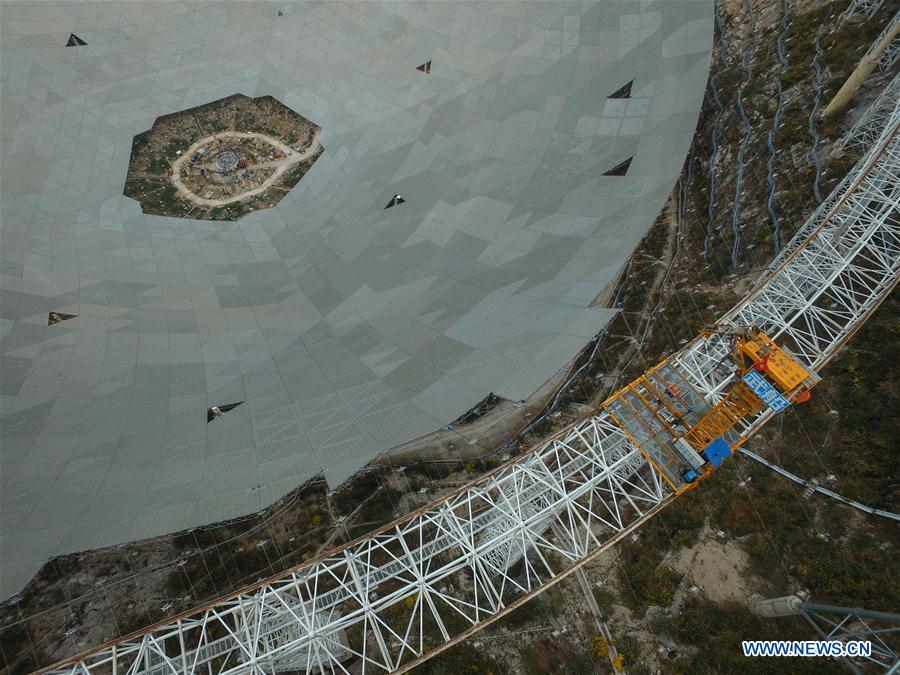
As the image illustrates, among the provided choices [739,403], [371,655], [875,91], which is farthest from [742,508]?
[875,91]

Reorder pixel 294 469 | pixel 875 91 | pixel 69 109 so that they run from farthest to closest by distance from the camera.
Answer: pixel 69 109
pixel 875 91
pixel 294 469

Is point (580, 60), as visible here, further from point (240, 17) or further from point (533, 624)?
point (533, 624)

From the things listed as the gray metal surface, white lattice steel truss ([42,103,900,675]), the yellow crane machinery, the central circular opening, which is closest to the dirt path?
the central circular opening

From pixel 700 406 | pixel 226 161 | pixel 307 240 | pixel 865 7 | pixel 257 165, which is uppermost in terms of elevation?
pixel 226 161

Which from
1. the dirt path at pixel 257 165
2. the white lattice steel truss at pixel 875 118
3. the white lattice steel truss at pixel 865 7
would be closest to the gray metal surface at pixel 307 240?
the dirt path at pixel 257 165

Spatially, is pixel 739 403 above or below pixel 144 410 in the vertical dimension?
below

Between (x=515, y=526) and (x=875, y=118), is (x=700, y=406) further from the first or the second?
(x=875, y=118)

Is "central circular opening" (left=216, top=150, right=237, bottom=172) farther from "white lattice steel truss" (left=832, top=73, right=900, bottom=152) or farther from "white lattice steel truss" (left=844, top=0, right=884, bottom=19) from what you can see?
"white lattice steel truss" (left=844, top=0, right=884, bottom=19)

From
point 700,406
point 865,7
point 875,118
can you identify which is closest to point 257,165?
point 700,406
